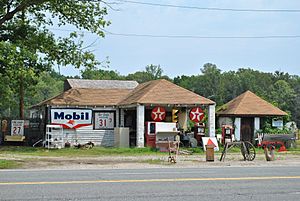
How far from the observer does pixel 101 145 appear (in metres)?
35.6

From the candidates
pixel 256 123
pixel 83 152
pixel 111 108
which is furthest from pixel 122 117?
pixel 256 123

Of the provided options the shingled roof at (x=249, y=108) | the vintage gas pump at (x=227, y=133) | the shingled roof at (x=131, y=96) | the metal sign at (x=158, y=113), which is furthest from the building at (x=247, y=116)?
the metal sign at (x=158, y=113)

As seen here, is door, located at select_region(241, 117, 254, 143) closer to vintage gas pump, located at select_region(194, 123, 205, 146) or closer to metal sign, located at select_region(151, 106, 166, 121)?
vintage gas pump, located at select_region(194, 123, 205, 146)

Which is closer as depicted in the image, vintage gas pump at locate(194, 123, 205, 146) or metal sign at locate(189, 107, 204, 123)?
metal sign at locate(189, 107, 204, 123)

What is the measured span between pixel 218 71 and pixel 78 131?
277 feet

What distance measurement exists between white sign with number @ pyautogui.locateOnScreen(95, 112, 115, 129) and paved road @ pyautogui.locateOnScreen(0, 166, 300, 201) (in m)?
19.4

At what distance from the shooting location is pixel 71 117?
3472 centimetres

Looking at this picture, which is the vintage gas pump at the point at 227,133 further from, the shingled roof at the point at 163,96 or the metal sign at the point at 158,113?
the metal sign at the point at 158,113

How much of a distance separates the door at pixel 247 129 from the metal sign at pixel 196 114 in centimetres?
611

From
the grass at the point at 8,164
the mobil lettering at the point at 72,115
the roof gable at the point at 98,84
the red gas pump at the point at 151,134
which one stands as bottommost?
the grass at the point at 8,164

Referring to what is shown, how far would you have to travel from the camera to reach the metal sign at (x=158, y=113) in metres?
33.9

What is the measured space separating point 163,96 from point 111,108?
4110mm

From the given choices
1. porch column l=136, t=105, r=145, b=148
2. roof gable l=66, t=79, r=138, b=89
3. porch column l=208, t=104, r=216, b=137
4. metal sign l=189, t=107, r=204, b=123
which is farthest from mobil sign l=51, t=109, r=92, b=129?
porch column l=208, t=104, r=216, b=137

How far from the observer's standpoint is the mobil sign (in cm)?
3434
